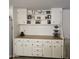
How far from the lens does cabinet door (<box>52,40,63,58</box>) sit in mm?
4602

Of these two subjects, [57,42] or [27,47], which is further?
[27,47]

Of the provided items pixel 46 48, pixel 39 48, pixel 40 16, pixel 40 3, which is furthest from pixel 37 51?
pixel 40 3

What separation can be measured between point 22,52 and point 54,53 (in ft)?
4.25

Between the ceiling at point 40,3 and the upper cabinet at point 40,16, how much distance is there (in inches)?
9.2

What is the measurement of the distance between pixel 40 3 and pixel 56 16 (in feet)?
2.95

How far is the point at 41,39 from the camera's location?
4703 mm

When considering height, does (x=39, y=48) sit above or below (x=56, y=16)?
below

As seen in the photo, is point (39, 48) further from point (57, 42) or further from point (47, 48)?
point (57, 42)

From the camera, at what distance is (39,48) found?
4750 mm

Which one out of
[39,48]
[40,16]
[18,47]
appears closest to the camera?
[39,48]

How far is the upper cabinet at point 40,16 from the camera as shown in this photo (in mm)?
5089

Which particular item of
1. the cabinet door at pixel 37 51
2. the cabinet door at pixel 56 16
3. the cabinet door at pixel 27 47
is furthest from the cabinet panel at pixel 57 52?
the cabinet door at pixel 56 16

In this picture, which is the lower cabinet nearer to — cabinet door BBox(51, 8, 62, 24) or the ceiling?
cabinet door BBox(51, 8, 62, 24)
